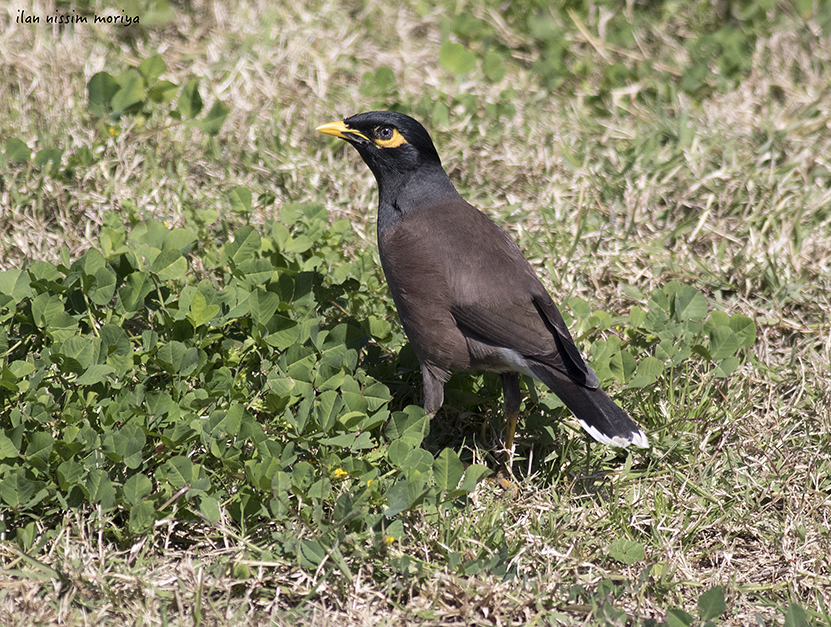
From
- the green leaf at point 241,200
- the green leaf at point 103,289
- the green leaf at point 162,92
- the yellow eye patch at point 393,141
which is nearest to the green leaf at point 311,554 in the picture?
the green leaf at point 103,289

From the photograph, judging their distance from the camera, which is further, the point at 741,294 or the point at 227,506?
the point at 741,294

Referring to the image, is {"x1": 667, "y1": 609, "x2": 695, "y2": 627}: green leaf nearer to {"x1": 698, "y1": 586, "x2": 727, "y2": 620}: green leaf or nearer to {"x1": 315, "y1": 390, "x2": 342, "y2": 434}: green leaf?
{"x1": 698, "y1": 586, "x2": 727, "y2": 620}: green leaf

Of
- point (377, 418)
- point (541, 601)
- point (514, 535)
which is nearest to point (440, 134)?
point (377, 418)

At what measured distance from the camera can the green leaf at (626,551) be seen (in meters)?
3.40

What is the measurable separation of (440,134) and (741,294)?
7.29 feet

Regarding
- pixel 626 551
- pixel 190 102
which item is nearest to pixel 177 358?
pixel 626 551

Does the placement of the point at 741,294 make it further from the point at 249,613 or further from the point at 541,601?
the point at 249,613

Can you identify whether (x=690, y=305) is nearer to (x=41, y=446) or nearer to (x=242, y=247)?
(x=242, y=247)

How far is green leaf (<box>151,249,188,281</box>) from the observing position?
4.22 metres

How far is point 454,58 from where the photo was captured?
21.0 feet

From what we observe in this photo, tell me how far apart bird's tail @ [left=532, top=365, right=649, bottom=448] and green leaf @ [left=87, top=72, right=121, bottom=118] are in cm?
340

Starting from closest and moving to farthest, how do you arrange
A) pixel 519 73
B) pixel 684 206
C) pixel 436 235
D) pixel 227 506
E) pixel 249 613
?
pixel 249 613, pixel 227 506, pixel 436 235, pixel 684 206, pixel 519 73

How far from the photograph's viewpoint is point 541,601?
10.3 ft

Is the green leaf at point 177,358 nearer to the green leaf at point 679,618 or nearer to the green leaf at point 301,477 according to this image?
the green leaf at point 301,477
